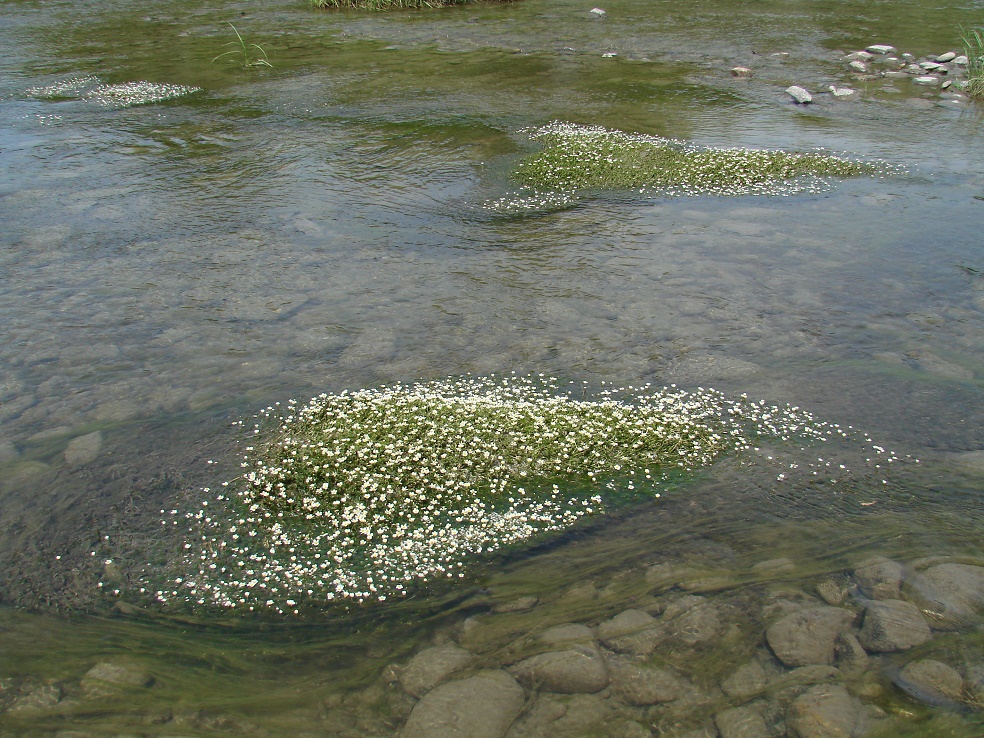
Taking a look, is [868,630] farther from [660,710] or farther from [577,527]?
[577,527]

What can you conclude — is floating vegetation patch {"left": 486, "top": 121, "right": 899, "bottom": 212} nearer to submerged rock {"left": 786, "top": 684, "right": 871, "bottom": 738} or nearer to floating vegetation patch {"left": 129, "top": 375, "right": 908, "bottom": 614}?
floating vegetation patch {"left": 129, "top": 375, "right": 908, "bottom": 614}

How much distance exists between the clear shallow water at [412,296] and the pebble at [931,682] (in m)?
0.78

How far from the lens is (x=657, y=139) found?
12.1 metres

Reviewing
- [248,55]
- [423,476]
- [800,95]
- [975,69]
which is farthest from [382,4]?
[423,476]

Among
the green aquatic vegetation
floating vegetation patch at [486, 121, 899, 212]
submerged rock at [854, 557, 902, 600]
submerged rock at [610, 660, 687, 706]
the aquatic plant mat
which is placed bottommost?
submerged rock at [610, 660, 687, 706]

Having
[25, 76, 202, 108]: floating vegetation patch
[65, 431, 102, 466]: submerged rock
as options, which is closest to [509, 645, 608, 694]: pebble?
[65, 431, 102, 466]: submerged rock

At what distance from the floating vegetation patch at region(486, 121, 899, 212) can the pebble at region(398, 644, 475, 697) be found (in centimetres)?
670

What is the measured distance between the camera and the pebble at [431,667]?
397 cm

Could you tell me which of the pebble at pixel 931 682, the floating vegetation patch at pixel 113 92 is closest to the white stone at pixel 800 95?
the floating vegetation patch at pixel 113 92

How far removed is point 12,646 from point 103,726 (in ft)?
2.75

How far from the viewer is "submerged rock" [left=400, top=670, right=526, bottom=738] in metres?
3.75

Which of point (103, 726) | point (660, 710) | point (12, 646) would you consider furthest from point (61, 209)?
point (660, 710)

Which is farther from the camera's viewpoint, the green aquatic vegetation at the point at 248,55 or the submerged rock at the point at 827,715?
the green aquatic vegetation at the point at 248,55

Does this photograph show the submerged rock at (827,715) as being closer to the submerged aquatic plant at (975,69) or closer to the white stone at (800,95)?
the white stone at (800,95)
